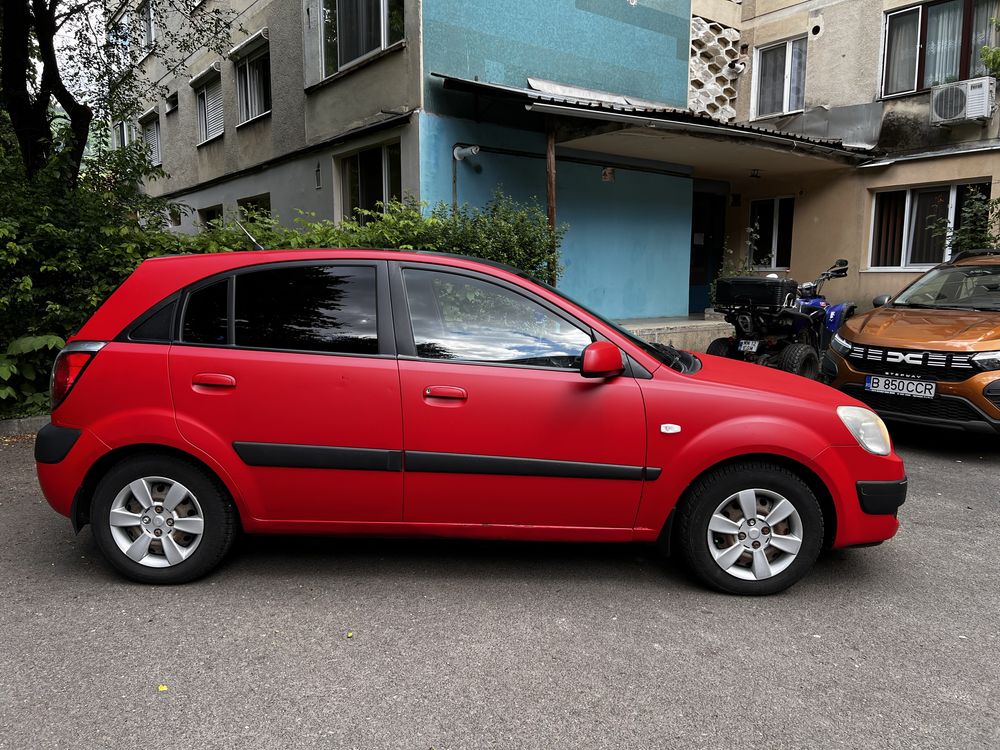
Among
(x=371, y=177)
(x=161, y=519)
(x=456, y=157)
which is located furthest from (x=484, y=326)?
(x=371, y=177)

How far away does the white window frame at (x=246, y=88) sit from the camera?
13797mm

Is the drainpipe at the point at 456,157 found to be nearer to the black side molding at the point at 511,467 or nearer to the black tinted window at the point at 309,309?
the black tinted window at the point at 309,309

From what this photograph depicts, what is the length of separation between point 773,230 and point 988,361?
9.86m

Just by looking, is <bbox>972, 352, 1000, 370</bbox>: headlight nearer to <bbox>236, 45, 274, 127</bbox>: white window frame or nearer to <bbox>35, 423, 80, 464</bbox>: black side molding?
<bbox>35, 423, 80, 464</bbox>: black side molding

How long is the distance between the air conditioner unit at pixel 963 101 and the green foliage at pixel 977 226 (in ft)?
3.92

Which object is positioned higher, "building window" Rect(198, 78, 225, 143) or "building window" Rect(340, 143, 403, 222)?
"building window" Rect(198, 78, 225, 143)

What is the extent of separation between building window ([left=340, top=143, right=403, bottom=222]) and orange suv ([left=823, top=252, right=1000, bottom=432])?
612 centimetres

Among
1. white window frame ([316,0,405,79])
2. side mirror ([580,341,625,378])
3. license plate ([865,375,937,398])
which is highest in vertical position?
white window frame ([316,0,405,79])

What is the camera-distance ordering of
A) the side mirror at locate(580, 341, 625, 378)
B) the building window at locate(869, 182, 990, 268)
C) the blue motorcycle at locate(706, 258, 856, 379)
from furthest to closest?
1. the building window at locate(869, 182, 990, 268)
2. the blue motorcycle at locate(706, 258, 856, 379)
3. the side mirror at locate(580, 341, 625, 378)

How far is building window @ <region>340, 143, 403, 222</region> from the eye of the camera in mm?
10156

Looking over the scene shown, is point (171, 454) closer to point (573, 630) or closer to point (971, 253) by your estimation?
point (573, 630)

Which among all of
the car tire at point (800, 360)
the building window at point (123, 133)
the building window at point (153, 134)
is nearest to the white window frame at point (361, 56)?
the car tire at point (800, 360)

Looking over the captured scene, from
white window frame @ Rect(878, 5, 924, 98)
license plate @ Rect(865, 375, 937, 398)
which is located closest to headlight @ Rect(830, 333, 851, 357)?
license plate @ Rect(865, 375, 937, 398)

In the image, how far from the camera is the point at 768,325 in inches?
322
